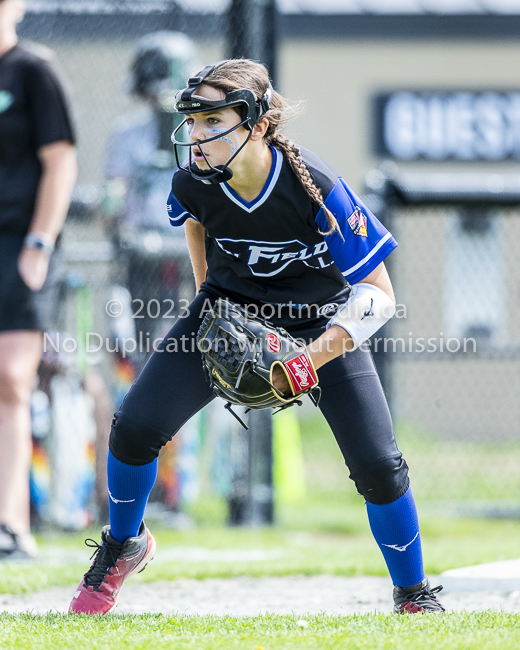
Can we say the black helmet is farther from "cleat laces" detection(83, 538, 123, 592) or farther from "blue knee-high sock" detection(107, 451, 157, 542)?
"cleat laces" detection(83, 538, 123, 592)

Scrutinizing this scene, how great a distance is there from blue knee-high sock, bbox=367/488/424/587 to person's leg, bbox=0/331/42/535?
1973mm

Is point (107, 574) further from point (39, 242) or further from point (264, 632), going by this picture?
point (39, 242)

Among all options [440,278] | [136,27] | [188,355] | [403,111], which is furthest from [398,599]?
[403,111]

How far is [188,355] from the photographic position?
2.97 meters

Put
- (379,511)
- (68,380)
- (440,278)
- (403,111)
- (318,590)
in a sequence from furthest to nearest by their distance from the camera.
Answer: (403,111)
(440,278)
(68,380)
(318,590)
(379,511)

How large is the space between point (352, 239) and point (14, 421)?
2.19 m

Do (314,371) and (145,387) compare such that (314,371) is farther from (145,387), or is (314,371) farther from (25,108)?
(25,108)

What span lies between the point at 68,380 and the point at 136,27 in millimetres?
2357

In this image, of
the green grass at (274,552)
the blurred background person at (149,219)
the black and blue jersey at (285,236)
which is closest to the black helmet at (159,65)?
the blurred background person at (149,219)

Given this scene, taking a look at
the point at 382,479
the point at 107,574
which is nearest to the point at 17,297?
the point at 107,574

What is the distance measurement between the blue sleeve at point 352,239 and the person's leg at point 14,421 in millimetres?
2012

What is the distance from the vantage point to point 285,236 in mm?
2896

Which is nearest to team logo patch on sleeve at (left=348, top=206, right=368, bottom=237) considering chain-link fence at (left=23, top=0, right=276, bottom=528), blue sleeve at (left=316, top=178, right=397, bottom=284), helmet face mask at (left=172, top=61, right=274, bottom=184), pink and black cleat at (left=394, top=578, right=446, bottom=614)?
blue sleeve at (left=316, top=178, right=397, bottom=284)

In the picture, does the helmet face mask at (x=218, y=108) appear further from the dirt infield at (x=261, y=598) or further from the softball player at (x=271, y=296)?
the dirt infield at (x=261, y=598)
